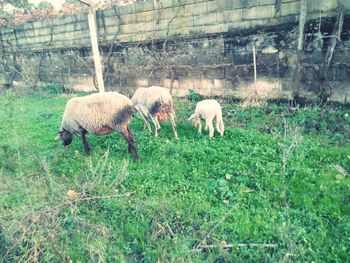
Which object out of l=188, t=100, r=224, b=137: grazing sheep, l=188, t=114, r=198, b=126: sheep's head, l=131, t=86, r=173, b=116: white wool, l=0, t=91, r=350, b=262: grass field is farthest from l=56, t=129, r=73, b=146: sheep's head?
l=188, t=100, r=224, b=137: grazing sheep

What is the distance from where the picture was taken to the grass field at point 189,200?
3.29 m

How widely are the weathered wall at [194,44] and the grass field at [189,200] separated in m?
1.81

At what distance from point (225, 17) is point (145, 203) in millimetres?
6009

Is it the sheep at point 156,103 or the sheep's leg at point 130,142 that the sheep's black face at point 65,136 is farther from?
the sheep at point 156,103

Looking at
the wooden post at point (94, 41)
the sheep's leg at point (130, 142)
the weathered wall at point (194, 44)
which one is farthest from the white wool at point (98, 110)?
the weathered wall at point (194, 44)

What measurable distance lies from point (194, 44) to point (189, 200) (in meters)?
5.84

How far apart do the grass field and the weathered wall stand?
1.81 meters

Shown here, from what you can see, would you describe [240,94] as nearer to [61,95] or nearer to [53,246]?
[53,246]

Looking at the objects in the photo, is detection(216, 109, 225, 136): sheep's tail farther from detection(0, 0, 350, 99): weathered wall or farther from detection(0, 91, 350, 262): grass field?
detection(0, 0, 350, 99): weathered wall

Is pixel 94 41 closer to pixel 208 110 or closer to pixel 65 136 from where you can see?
pixel 65 136

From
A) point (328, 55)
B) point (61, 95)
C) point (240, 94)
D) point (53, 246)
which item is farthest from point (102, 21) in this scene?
point (53, 246)

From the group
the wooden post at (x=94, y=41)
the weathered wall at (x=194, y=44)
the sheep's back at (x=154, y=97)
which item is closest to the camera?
the sheep's back at (x=154, y=97)

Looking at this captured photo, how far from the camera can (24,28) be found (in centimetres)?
1298

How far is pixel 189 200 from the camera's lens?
4.14 metres
